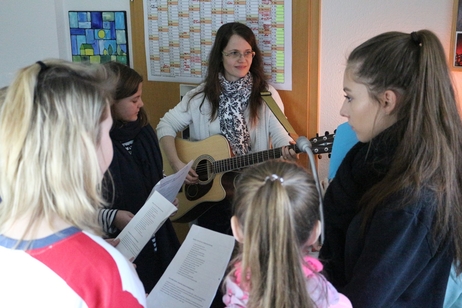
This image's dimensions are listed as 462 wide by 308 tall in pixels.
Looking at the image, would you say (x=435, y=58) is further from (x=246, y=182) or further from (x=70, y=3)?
(x=70, y=3)

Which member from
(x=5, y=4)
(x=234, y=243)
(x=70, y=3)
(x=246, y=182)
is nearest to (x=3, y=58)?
(x=5, y=4)

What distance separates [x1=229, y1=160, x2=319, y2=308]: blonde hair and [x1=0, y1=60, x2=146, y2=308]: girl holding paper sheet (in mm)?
252

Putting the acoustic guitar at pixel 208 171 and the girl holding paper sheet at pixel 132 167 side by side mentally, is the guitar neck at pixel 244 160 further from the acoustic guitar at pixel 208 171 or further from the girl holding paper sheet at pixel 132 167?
the girl holding paper sheet at pixel 132 167

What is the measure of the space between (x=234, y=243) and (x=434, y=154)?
0.58m

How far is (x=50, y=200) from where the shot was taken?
895mm

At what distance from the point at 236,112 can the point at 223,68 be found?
257 mm

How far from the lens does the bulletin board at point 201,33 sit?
2.48 meters

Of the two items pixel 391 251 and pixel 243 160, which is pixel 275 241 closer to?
pixel 391 251

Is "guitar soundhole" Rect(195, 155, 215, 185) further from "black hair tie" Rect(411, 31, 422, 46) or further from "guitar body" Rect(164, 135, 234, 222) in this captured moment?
"black hair tie" Rect(411, 31, 422, 46)

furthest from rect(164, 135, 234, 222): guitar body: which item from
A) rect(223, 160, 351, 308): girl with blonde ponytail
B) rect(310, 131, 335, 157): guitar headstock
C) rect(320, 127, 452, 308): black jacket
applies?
rect(223, 160, 351, 308): girl with blonde ponytail

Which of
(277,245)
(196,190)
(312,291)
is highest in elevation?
(277,245)

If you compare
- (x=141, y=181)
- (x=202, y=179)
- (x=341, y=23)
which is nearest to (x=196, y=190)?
(x=202, y=179)

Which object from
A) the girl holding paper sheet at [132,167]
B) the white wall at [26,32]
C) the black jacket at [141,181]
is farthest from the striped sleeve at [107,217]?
the white wall at [26,32]

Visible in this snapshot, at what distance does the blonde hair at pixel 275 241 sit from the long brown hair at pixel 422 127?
0.88ft
